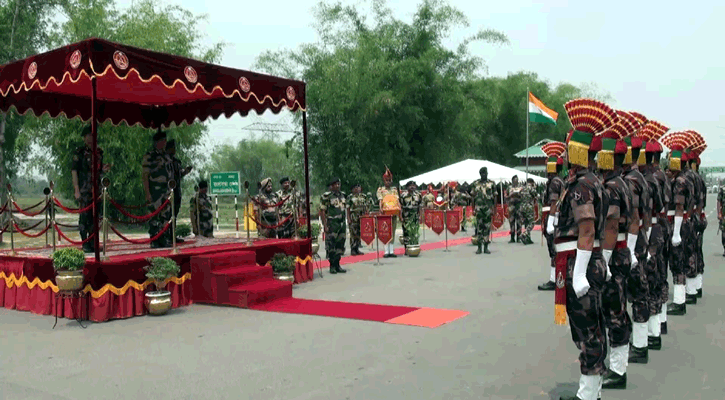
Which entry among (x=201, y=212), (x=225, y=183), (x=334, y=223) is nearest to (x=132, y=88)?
(x=201, y=212)

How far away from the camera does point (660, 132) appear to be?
23.0 feet

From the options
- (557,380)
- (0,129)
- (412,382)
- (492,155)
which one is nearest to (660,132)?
(557,380)

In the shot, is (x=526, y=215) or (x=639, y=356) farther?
(x=526, y=215)

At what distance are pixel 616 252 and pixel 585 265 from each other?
759mm

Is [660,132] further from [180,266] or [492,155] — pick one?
[492,155]

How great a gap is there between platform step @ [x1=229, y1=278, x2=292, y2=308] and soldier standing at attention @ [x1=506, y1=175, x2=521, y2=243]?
9388 millimetres

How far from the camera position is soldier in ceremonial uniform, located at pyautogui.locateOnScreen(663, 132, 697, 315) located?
7238 mm

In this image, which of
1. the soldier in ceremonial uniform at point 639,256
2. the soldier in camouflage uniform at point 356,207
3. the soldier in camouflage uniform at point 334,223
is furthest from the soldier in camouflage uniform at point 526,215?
the soldier in ceremonial uniform at point 639,256

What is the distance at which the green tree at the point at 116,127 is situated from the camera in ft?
79.2

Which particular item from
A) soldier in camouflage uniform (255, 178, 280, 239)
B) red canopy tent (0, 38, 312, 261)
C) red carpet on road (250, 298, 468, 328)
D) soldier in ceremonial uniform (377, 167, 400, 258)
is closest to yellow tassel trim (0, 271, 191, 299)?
red canopy tent (0, 38, 312, 261)

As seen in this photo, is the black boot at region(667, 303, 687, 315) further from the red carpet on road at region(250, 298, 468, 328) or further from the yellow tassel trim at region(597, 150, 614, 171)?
the yellow tassel trim at region(597, 150, 614, 171)

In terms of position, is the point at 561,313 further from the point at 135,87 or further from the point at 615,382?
the point at 135,87

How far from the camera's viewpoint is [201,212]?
12.6 meters

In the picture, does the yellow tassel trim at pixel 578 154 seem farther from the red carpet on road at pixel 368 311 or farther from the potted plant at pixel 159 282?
the potted plant at pixel 159 282
